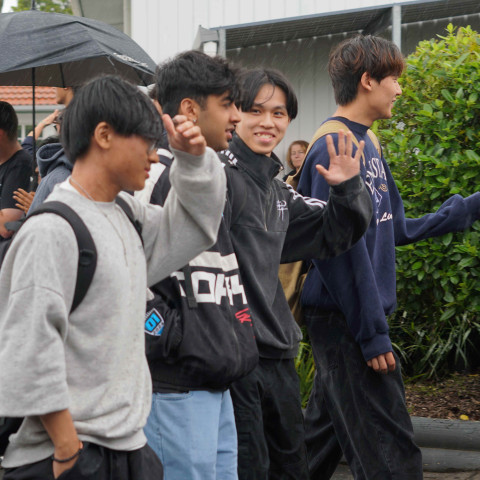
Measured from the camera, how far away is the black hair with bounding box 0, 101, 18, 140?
5535 millimetres

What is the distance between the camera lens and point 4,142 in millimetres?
5523

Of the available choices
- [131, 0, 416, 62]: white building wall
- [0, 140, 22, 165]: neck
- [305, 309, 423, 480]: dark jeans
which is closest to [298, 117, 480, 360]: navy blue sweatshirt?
[305, 309, 423, 480]: dark jeans

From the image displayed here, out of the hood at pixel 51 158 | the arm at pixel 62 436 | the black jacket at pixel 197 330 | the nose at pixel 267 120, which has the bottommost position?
the arm at pixel 62 436

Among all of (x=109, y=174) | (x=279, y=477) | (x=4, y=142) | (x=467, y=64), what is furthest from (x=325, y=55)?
(x=109, y=174)

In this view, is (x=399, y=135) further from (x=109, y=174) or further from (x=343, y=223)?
(x=109, y=174)

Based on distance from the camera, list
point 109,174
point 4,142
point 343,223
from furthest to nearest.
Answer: point 4,142, point 343,223, point 109,174

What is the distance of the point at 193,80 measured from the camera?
3064 mm

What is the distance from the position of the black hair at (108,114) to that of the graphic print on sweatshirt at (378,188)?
5.40 ft

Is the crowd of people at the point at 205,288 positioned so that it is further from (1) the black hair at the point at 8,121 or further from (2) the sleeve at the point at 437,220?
(1) the black hair at the point at 8,121

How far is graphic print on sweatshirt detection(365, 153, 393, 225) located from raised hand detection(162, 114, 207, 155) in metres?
1.52

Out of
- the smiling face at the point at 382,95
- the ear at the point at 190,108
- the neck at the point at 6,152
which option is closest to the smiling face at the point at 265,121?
the ear at the point at 190,108

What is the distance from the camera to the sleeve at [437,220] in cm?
432

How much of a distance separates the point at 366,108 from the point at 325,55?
8309mm

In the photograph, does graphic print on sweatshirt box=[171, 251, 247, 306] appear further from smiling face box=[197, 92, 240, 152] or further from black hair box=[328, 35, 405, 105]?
black hair box=[328, 35, 405, 105]
